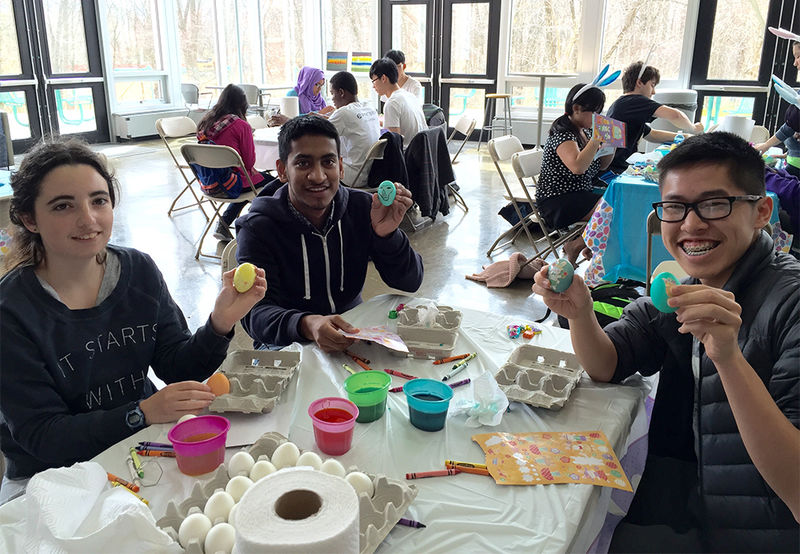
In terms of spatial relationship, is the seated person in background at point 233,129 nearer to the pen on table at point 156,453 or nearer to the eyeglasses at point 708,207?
the pen on table at point 156,453

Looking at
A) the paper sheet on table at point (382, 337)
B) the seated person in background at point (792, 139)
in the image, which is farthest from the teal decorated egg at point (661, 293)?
the seated person in background at point (792, 139)

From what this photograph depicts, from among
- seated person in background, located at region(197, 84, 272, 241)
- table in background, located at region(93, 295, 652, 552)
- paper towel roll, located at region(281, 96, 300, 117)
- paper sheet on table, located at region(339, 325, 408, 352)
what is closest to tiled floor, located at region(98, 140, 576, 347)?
seated person in background, located at region(197, 84, 272, 241)

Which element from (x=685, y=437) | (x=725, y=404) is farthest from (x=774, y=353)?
(x=685, y=437)

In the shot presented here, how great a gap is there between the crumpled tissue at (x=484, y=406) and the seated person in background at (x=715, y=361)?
26 cm

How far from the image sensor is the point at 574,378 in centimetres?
138

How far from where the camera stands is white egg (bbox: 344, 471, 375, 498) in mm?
970

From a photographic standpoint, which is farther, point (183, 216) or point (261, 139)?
point (183, 216)

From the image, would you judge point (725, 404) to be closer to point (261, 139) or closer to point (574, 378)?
point (574, 378)

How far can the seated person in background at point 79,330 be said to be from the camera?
121 centimetres

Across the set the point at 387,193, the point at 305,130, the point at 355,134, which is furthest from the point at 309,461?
the point at 355,134

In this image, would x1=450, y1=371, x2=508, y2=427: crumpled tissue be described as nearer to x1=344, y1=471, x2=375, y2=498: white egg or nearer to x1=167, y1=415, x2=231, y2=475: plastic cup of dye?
x1=344, y1=471, x2=375, y2=498: white egg

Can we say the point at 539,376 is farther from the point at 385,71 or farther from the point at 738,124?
the point at 385,71

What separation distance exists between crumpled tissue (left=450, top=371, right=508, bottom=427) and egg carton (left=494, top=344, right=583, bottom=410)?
0.23 feet

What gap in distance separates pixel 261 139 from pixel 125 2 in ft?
20.7
